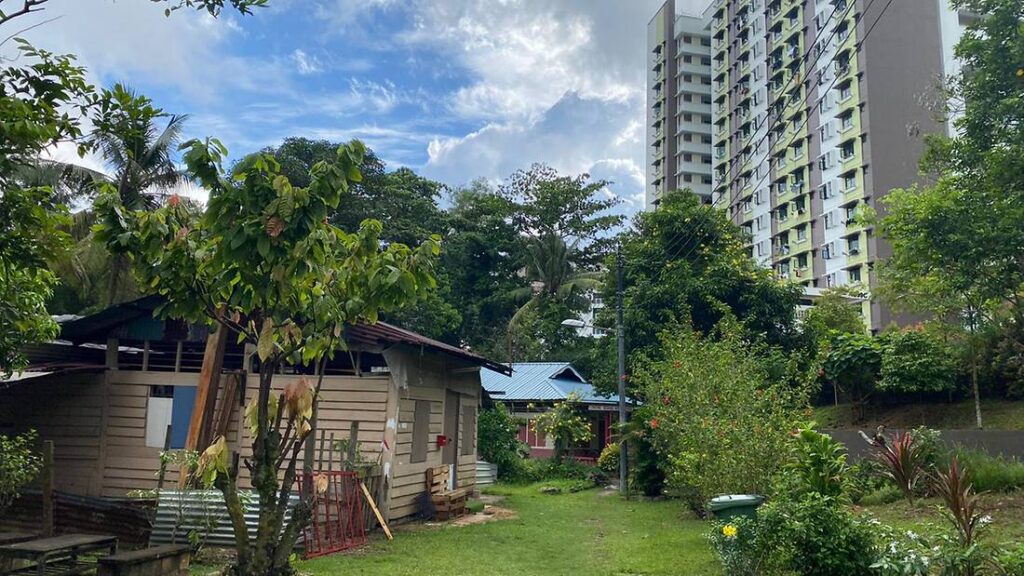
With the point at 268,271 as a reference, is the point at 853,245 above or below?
above

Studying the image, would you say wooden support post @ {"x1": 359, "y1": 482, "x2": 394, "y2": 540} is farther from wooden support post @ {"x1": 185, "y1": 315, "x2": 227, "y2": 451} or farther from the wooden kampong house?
wooden support post @ {"x1": 185, "y1": 315, "x2": 227, "y2": 451}

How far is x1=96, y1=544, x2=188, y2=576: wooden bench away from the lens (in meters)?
6.30

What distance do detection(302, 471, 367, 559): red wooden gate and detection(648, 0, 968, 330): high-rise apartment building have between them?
29.8 m

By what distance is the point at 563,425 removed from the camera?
24344 millimetres

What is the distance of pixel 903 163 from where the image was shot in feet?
139

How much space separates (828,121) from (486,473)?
35.9 meters

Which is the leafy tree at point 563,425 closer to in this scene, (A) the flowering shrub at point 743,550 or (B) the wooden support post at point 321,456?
(B) the wooden support post at point 321,456

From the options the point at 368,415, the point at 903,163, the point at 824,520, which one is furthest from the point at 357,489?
the point at 903,163

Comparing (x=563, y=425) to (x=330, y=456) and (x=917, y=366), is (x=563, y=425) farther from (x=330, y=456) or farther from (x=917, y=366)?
(x=330, y=456)

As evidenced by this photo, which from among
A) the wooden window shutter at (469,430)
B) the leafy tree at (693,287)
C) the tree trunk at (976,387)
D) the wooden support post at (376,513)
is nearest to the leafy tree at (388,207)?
the leafy tree at (693,287)

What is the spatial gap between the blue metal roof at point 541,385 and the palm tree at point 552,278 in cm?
609

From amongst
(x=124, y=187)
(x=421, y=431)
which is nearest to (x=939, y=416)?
(x=421, y=431)

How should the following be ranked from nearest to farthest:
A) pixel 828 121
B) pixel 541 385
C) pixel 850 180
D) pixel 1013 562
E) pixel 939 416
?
pixel 1013 562, pixel 939 416, pixel 541 385, pixel 850 180, pixel 828 121

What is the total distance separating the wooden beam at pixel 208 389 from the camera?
38.1ft
